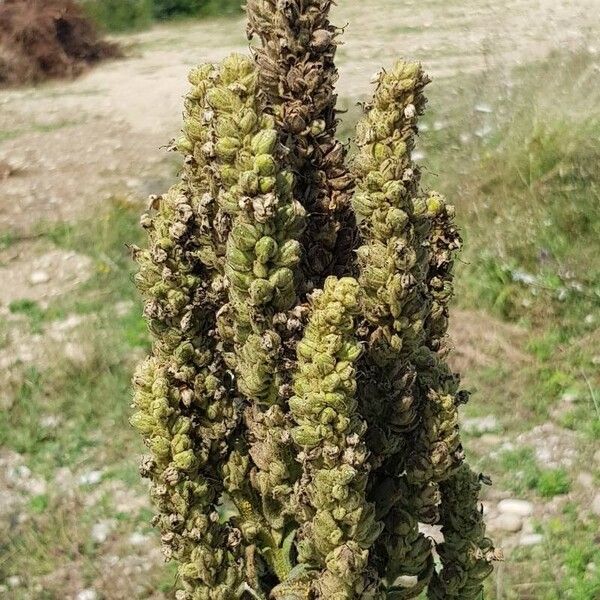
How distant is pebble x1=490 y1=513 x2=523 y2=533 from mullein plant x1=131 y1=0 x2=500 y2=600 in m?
2.05

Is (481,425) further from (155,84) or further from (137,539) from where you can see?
(155,84)

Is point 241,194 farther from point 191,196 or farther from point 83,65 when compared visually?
point 83,65

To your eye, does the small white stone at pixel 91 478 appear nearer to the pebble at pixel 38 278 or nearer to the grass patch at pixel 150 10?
the pebble at pixel 38 278

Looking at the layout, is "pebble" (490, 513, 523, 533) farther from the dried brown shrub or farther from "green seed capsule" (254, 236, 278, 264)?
the dried brown shrub

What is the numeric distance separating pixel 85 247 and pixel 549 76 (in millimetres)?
3728

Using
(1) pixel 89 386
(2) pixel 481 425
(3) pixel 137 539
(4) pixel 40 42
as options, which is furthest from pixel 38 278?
(4) pixel 40 42

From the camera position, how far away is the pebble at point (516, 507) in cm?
386

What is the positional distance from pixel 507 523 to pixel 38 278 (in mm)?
3824

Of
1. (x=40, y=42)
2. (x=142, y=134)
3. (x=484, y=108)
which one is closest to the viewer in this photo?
(x=484, y=108)

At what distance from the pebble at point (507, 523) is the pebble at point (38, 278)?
12.1 feet

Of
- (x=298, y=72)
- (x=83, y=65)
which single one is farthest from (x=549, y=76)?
(x=83, y=65)

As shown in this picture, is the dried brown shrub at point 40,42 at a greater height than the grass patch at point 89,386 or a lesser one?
greater

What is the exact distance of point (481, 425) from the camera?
14.7ft

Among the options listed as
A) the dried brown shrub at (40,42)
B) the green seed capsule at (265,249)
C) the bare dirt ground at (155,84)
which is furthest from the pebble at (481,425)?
the dried brown shrub at (40,42)
